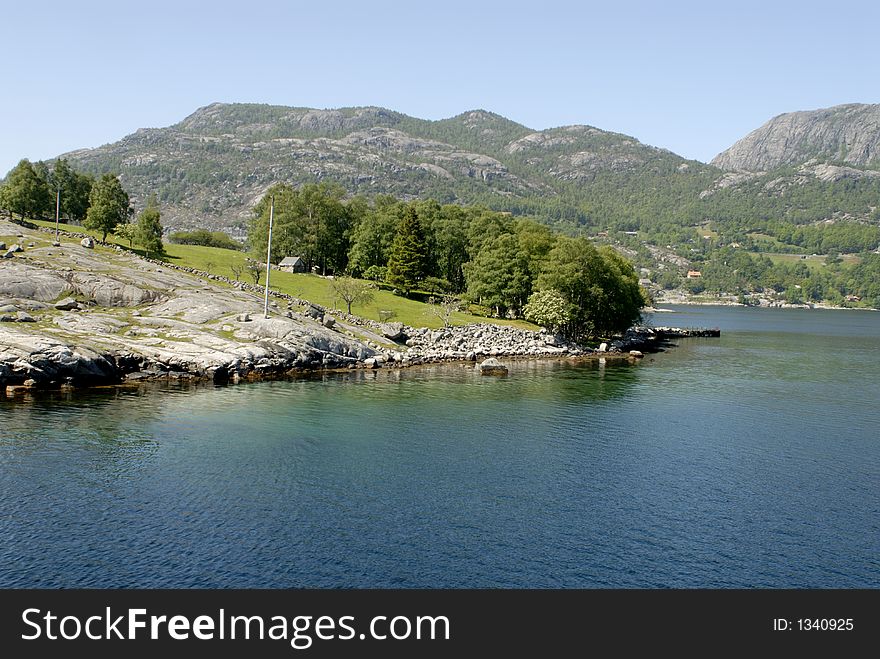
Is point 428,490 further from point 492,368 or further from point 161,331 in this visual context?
point 492,368

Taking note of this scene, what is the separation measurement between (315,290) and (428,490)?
93156mm

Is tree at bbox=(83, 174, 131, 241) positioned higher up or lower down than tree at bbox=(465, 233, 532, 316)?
higher up

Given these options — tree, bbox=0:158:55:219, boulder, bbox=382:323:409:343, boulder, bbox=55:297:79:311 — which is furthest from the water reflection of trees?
tree, bbox=0:158:55:219

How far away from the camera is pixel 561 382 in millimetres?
→ 97938

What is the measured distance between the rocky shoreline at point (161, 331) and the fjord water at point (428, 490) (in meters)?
6.64

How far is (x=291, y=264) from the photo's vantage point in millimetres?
153875

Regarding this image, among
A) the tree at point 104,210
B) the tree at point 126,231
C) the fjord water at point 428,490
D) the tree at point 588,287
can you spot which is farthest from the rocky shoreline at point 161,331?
the tree at point 588,287

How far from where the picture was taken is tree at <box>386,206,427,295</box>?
150 metres

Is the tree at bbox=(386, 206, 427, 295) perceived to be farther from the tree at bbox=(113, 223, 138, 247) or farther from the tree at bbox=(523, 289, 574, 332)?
the tree at bbox=(113, 223, 138, 247)

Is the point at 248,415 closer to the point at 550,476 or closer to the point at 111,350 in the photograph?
the point at 111,350

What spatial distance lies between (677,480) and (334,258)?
423 feet

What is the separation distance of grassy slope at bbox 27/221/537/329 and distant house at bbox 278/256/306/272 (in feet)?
12.9

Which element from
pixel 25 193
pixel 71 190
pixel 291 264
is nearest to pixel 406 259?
pixel 291 264
